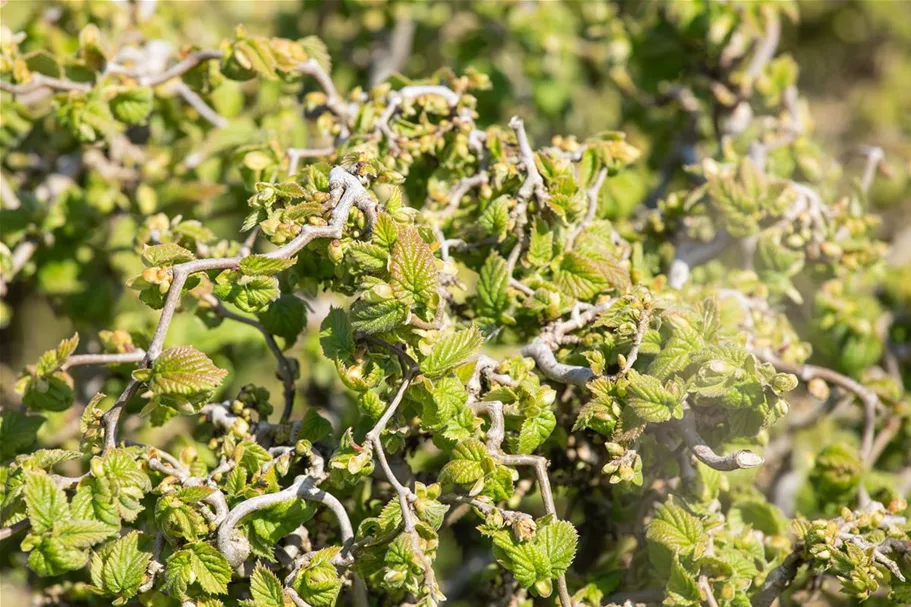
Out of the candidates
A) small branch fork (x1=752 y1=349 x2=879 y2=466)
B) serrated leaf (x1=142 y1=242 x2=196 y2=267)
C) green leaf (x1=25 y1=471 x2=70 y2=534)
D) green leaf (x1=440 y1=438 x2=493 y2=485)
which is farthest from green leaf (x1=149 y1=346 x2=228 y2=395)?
small branch fork (x1=752 y1=349 x2=879 y2=466)

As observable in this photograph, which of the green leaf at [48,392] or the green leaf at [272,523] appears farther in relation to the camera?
the green leaf at [48,392]

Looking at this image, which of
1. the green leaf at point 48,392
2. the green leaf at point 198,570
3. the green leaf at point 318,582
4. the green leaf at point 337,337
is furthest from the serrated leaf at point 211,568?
the green leaf at point 48,392

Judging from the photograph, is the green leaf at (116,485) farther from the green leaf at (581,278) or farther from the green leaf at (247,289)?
the green leaf at (581,278)

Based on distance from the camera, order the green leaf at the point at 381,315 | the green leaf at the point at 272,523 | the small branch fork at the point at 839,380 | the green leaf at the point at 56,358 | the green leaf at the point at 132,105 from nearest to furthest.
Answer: the green leaf at the point at 381,315
the green leaf at the point at 272,523
the green leaf at the point at 56,358
the small branch fork at the point at 839,380
the green leaf at the point at 132,105

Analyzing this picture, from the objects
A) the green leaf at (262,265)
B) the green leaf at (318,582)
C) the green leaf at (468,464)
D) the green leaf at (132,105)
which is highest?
the green leaf at (262,265)

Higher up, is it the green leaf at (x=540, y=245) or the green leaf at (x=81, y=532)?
the green leaf at (x=540, y=245)

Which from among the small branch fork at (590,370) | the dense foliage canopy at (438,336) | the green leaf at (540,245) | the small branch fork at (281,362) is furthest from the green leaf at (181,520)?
the green leaf at (540,245)

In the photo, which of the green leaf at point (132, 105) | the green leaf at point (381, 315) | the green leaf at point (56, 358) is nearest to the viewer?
the green leaf at point (381, 315)

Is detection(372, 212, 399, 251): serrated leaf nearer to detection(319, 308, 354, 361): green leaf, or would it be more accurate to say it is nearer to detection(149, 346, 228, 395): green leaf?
detection(319, 308, 354, 361): green leaf

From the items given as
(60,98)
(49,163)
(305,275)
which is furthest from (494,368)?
(49,163)
